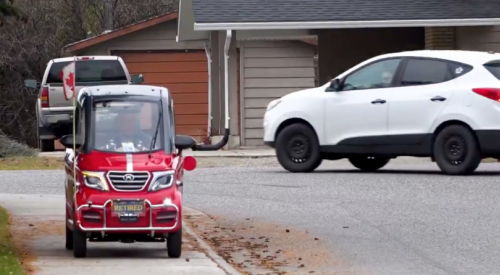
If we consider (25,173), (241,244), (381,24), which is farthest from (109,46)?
(241,244)

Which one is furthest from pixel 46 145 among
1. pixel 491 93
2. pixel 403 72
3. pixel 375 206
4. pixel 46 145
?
pixel 375 206

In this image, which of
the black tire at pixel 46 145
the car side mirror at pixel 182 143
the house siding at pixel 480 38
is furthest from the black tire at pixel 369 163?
the black tire at pixel 46 145

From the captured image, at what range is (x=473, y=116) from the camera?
15.8 m

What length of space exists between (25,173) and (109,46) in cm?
1051

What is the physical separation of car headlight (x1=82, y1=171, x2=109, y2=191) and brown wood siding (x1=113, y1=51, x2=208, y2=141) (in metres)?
18.5

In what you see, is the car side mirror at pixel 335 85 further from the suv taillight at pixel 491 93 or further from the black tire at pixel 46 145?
the black tire at pixel 46 145

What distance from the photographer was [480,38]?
916 inches

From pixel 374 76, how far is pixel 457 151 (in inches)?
68.7

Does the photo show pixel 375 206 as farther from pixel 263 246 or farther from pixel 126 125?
pixel 126 125

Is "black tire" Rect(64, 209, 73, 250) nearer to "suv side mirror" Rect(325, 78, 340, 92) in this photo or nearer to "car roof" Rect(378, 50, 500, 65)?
"suv side mirror" Rect(325, 78, 340, 92)

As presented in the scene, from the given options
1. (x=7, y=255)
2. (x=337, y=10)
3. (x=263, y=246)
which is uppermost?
(x=337, y=10)

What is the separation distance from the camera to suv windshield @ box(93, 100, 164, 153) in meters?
10.3

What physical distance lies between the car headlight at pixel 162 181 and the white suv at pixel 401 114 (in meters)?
6.93

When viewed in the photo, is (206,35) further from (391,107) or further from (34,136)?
(391,107)
